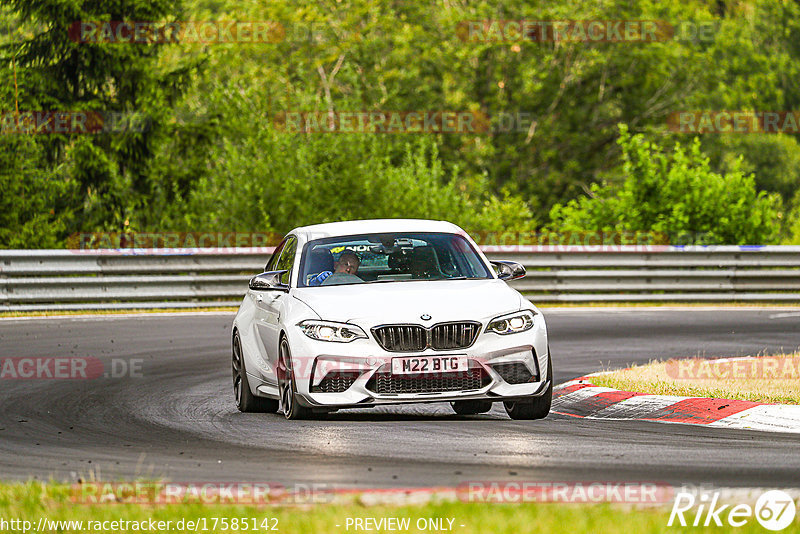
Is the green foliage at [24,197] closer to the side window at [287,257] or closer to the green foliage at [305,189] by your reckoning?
the green foliage at [305,189]

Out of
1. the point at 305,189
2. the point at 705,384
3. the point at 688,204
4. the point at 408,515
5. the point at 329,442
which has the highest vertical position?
the point at 408,515

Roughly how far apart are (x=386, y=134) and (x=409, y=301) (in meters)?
34.4

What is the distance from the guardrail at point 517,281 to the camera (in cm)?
2284

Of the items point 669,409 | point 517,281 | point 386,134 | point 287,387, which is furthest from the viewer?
point 386,134

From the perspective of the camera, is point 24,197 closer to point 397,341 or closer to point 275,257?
point 275,257

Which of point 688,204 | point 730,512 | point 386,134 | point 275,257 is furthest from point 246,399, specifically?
point 386,134

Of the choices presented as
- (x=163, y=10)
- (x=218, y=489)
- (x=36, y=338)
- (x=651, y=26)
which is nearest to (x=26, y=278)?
(x=36, y=338)

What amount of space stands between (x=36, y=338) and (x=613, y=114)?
3846 cm

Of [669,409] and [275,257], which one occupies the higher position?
[275,257]

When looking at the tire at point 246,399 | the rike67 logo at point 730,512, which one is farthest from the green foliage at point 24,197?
the rike67 logo at point 730,512

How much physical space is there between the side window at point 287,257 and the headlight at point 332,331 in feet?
4.43

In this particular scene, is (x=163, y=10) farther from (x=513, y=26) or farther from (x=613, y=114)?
(x=613, y=114)

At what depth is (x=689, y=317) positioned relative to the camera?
2162 centimetres

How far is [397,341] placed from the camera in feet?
32.9
